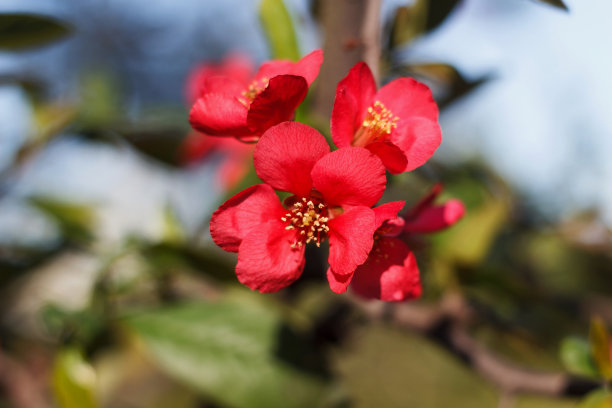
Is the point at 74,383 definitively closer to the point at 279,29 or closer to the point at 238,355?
the point at 238,355

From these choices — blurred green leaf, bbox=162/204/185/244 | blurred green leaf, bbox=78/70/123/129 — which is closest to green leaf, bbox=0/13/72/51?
blurred green leaf, bbox=78/70/123/129

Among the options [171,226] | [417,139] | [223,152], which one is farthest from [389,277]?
[223,152]

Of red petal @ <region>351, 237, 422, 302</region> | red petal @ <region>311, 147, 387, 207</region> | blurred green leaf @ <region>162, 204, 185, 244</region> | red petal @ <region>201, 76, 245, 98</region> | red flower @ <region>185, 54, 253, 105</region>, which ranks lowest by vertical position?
blurred green leaf @ <region>162, 204, 185, 244</region>

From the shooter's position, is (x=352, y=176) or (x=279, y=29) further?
(x=279, y=29)

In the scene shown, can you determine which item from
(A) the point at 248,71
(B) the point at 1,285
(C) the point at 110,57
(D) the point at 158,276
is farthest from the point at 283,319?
(C) the point at 110,57

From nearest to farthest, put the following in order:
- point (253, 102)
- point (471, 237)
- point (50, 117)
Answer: point (253, 102)
point (471, 237)
point (50, 117)

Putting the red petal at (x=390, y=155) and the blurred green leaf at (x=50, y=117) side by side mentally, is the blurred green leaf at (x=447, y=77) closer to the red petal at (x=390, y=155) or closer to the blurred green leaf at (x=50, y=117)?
the red petal at (x=390, y=155)

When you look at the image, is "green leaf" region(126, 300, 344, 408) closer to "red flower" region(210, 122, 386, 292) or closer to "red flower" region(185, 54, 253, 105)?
"red flower" region(210, 122, 386, 292)

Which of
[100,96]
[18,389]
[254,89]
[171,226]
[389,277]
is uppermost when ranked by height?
[254,89]

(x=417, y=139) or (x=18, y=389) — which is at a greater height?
(x=417, y=139)
